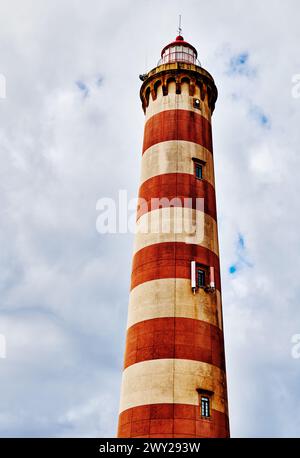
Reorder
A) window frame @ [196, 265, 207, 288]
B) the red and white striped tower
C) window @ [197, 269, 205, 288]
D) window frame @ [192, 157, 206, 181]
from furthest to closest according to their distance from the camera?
window frame @ [192, 157, 206, 181] < window @ [197, 269, 205, 288] < window frame @ [196, 265, 207, 288] < the red and white striped tower

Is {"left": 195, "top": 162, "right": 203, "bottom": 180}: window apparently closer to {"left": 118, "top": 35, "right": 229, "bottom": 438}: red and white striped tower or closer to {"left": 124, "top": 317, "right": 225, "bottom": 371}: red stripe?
{"left": 118, "top": 35, "right": 229, "bottom": 438}: red and white striped tower

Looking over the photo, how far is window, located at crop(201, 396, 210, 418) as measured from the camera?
3045cm

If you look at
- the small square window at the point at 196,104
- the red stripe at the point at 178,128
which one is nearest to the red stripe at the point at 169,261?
the red stripe at the point at 178,128

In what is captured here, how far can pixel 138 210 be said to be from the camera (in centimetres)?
3797

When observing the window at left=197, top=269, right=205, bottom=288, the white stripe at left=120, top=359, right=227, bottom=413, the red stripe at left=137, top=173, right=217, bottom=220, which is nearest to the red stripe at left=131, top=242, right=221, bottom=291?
the window at left=197, top=269, right=205, bottom=288

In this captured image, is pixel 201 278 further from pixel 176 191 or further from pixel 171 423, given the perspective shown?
pixel 171 423

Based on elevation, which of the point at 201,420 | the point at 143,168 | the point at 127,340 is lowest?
the point at 201,420

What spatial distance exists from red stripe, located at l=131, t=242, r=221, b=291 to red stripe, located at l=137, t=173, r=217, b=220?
9.51ft

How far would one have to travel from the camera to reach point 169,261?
34094 millimetres

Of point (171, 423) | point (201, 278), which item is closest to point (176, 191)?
point (201, 278)
